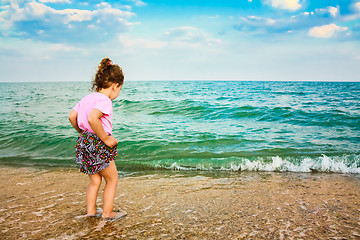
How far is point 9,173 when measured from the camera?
16.2 ft

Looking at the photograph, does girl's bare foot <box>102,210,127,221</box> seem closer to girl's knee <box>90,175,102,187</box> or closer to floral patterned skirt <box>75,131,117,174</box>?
girl's knee <box>90,175,102,187</box>

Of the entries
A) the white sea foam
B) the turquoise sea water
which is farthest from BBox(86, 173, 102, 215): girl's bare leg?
the white sea foam

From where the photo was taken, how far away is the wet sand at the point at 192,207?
2570 mm

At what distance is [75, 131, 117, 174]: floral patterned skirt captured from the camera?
8.52 feet

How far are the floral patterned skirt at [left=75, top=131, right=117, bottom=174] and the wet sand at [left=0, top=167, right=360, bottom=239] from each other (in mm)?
628

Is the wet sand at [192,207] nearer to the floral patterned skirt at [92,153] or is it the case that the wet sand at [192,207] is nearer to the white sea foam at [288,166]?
the white sea foam at [288,166]

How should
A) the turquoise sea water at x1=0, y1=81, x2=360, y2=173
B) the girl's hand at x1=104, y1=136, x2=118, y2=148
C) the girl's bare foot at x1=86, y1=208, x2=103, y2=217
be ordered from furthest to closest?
the turquoise sea water at x1=0, y1=81, x2=360, y2=173 < the girl's bare foot at x1=86, y1=208, x2=103, y2=217 < the girl's hand at x1=104, y1=136, x2=118, y2=148

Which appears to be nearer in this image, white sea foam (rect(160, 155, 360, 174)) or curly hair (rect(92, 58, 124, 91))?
curly hair (rect(92, 58, 124, 91))

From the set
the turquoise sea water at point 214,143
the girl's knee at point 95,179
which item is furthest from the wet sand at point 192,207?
the turquoise sea water at point 214,143

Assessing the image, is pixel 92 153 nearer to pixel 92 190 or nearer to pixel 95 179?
A: pixel 95 179

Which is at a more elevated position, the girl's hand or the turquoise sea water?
the girl's hand

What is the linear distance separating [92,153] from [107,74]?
815 millimetres

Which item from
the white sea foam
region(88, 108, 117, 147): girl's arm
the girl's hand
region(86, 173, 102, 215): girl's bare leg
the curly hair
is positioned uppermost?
the curly hair

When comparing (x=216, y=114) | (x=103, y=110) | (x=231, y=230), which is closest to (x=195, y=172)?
(x=231, y=230)
